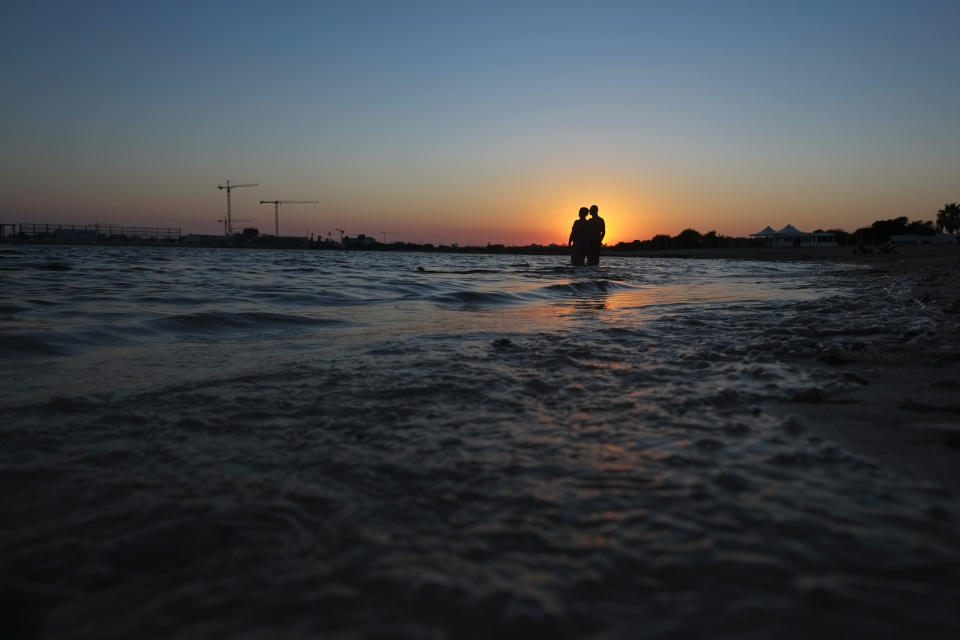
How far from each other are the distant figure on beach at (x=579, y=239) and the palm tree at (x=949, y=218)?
109 meters

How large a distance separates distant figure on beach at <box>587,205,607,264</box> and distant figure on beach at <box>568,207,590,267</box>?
16cm

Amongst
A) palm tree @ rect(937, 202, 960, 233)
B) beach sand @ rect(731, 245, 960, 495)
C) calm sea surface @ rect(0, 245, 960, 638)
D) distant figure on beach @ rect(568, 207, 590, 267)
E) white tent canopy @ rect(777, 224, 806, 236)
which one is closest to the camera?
calm sea surface @ rect(0, 245, 960, 638)

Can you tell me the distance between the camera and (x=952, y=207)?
9612 centimetres

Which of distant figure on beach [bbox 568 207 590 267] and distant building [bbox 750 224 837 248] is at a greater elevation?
distant building [bbox 750 224 837 248]

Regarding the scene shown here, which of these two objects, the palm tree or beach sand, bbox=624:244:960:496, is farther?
the palm tree

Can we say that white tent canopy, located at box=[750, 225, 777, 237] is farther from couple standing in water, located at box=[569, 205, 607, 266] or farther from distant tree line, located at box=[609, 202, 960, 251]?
couple standing in water, located at box=[569, 205, 607, 266]

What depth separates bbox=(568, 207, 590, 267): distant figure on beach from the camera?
783 inches

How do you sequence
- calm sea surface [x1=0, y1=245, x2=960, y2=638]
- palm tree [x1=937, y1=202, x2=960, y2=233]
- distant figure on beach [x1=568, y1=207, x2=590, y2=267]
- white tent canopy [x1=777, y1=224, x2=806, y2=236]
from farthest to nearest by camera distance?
palm tree [x1=937, y1=202, x2=960, y2=233]
white tent canopy [x1=777, y1=224, x2=806, y2=236]
distant figure on beach [x1=568, y1=207, x2=590, y2=267]
calm sea surface [x1=0, y1=245, x2=960, y2=638]

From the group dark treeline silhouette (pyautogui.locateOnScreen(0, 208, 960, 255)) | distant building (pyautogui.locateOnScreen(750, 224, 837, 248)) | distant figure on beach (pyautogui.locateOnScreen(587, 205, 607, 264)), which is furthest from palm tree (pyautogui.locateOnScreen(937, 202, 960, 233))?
distant figure on beach (pyautogui.locateOnScreen(587, 205, 607, 264))

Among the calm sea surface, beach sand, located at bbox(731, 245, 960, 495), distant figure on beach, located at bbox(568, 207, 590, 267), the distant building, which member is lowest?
the calm sea surface

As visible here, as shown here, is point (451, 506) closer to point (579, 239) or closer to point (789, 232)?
point (579, 239)

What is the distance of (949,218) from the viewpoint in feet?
315

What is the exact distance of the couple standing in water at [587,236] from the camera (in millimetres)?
19906

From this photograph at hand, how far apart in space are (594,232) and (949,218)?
109 metres
